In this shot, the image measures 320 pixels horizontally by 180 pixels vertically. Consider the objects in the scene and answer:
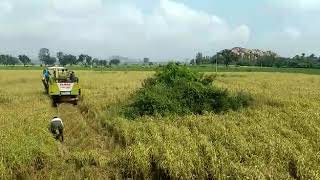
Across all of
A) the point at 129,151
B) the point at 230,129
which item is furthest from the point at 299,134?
the point at 129,151

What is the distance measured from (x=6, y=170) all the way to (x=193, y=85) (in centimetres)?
1190

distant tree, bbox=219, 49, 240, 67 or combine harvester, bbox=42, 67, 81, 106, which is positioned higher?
distant tree, bbox=219, 49, 240, 67

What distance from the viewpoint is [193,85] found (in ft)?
69.4

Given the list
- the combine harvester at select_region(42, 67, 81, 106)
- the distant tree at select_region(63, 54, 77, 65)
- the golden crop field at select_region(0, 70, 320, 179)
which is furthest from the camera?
the distant tree at select_region(63, 54, 77, 65)

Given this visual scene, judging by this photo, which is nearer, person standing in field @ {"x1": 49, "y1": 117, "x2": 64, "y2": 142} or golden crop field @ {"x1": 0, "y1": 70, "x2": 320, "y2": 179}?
golden crop field @ {"x1": 0, "y1": 70, "x2": 320, "y2": 179}

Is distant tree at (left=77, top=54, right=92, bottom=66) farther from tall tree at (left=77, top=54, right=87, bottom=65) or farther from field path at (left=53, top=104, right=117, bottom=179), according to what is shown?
field path at (left=53, top=104, right=117, bottom=179)

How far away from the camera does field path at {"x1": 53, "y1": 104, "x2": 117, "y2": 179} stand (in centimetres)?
1099

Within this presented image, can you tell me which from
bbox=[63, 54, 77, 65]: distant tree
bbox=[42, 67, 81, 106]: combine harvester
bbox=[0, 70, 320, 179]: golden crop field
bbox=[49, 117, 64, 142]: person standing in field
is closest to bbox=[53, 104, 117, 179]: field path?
bbox=[0, 70, 320, 179]: golden crop field

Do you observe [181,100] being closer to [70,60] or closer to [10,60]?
[70,60]

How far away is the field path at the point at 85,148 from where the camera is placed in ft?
36.1

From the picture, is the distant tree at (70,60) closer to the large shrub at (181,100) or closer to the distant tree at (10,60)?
the distant tree at (10,60)

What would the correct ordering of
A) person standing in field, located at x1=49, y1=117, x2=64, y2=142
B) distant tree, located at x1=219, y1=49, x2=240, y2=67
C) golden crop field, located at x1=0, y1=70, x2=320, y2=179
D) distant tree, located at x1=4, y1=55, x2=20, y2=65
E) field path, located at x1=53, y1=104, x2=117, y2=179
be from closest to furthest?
golden crop field, located at x1=0, y1=70, x2=320, y2=179, field path, located at x1=53, y1=104, x2=117, y2=179, person standing in field, located at x1=49, y1=117, x2=64, y2=142, distant tree, located at x1=219, y1=49, x2=240, y2=67, distant tree, located at x1=4, y1=55, x2=20, y2=65

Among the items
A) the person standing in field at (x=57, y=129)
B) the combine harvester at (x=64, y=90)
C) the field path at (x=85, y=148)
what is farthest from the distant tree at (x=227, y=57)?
the person standing in field at (x=57, y=129)

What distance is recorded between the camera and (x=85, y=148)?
13609mm
